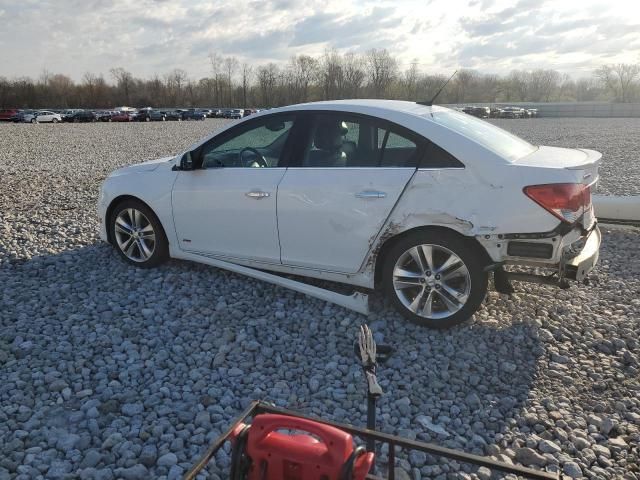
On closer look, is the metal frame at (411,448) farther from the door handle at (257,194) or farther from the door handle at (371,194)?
the door handle at (257,194)

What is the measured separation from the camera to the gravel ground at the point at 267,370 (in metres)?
2.98

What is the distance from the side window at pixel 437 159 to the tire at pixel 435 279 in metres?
0.50

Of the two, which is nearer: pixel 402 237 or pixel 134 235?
pixel 402 237

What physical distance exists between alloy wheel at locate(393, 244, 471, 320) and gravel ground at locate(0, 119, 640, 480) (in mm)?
205

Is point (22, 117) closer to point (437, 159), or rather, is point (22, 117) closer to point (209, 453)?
point (437, 159)

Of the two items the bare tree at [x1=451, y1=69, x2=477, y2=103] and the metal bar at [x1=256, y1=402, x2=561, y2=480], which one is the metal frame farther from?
the bare tree at [x1=451, y1=69, x2=477, y2=103]

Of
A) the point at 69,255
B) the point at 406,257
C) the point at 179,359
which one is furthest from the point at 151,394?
the point at 69,255

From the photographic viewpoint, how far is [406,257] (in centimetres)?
430

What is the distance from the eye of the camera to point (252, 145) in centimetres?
503

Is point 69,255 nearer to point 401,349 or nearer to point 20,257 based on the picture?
point 20,257

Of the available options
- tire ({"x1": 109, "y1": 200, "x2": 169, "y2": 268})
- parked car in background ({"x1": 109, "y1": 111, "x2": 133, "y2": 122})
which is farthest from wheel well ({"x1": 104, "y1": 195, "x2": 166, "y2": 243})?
parked car in background ({"x1": 109, "y1": 111, "x2": 133, "y2": 122})

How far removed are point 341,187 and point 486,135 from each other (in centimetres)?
124

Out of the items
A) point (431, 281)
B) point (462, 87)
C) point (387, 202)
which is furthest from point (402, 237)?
point (462, 87)

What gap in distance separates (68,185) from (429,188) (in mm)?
9353
